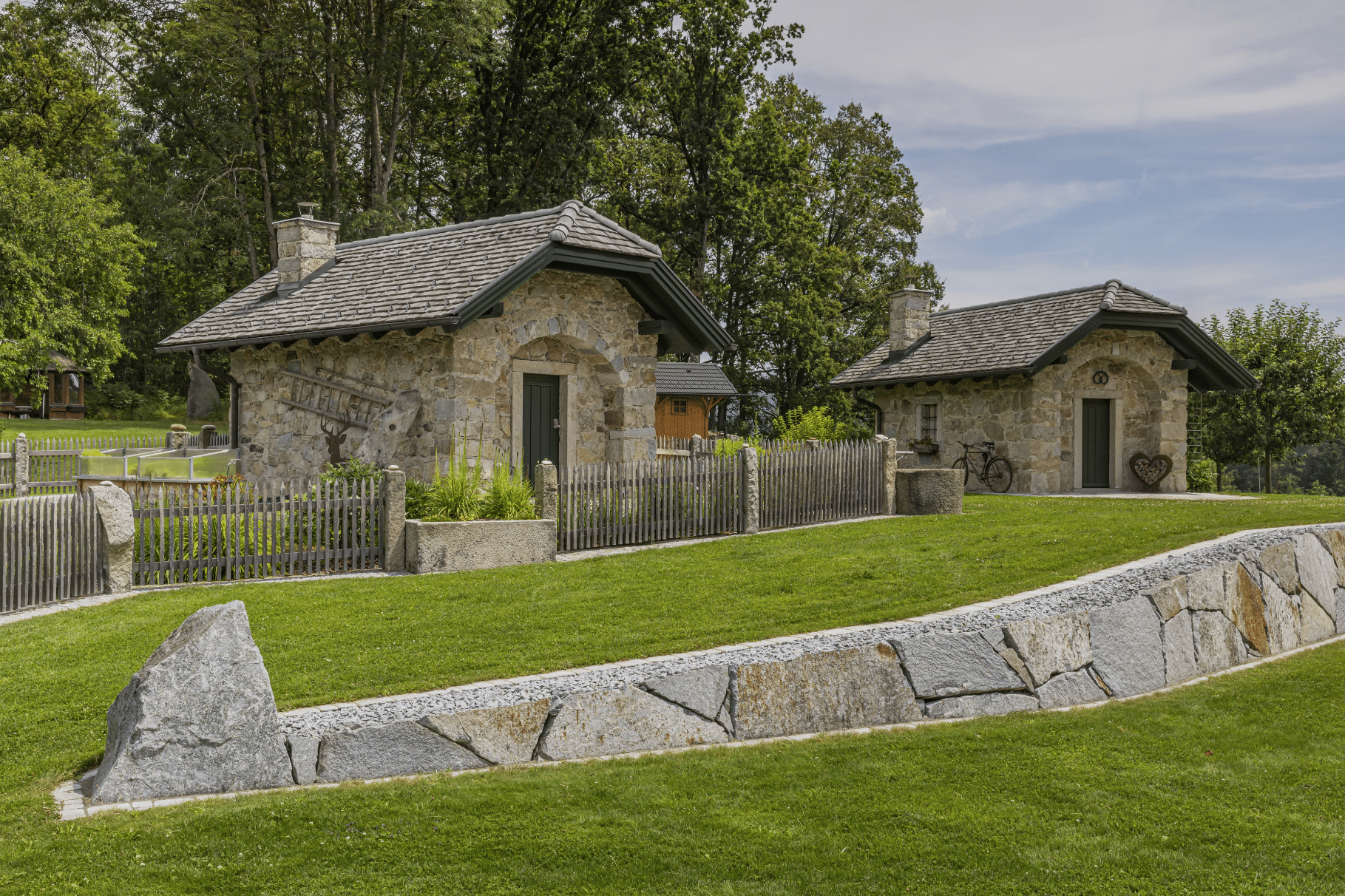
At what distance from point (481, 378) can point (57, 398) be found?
1325 inches

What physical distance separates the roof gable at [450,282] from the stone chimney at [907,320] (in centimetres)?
1052

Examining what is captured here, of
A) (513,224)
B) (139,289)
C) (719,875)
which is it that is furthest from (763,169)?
(719,875)

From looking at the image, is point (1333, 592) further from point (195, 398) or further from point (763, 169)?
point (195, 398)

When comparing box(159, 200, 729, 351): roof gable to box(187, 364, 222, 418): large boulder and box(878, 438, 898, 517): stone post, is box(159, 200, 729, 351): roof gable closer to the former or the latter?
box(878, 438, 898, 517): stone post

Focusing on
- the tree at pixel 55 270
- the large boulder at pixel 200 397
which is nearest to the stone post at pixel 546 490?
the tree at pixel 55 270

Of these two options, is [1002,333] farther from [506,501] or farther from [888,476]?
[506,501]

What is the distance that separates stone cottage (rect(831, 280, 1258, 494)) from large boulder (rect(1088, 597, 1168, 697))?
13.0 meters

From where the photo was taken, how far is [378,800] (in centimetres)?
563

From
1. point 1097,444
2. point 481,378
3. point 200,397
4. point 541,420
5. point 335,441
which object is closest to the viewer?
point 481,378

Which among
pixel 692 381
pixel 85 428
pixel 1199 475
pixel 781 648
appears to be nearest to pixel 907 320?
pixel 1199 475

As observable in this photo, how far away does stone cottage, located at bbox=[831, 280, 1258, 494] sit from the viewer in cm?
2178

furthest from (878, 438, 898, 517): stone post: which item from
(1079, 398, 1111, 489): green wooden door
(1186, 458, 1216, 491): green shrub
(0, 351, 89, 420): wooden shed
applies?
(0, 351, 89, 420): wooden shed

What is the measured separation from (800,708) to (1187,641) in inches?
163

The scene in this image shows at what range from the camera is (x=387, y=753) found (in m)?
6.15
